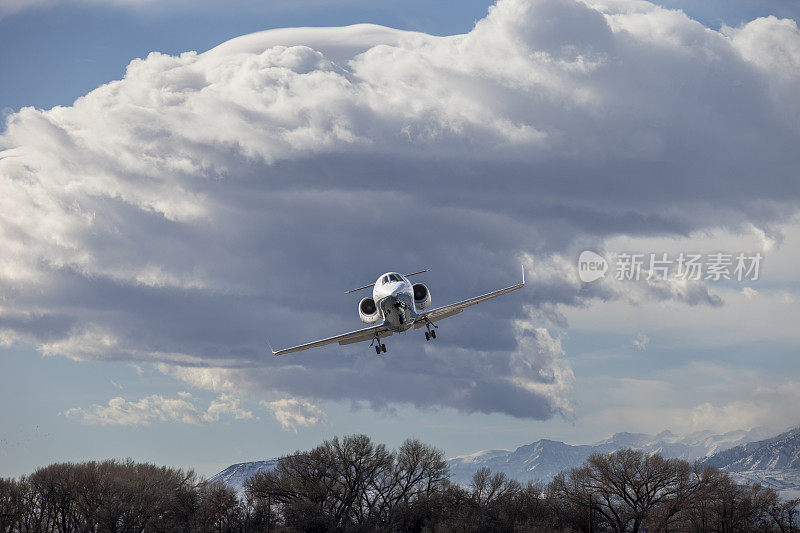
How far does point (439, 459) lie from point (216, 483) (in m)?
37.3

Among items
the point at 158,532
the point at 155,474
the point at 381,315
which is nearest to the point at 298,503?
the point at 158,532

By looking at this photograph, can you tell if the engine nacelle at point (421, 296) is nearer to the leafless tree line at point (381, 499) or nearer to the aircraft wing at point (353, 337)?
the aircraft wing at point (353, 337)

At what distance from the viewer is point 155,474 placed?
151m

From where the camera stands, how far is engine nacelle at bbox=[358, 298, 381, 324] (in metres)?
81.3

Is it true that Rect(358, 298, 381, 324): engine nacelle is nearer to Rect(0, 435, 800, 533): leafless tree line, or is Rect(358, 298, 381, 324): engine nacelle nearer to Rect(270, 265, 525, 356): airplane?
Rect(270, 265, 525, 356): airplane

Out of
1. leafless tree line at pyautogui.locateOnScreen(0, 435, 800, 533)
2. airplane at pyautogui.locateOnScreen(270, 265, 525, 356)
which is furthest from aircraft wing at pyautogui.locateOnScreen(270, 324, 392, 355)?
leafless tree line at pyautogui.locateOnScreen(0, 435, 800, 533)

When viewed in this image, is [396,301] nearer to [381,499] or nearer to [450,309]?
[450,309]

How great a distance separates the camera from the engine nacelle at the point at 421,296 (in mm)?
83125

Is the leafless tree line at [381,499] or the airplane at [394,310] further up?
the airplane at [394,310]

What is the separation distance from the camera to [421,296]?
8369cm

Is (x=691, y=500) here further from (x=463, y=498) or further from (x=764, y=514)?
(x=463, y=498)

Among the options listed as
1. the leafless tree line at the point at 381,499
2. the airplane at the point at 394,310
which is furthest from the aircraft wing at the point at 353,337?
the leafless tree line at the point at 381,499

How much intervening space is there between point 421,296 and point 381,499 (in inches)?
2730

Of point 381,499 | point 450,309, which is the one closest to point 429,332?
point 450,309
